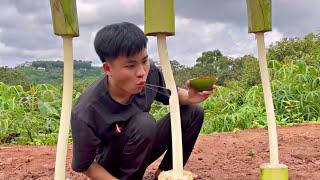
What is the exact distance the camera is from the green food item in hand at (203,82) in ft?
5.79

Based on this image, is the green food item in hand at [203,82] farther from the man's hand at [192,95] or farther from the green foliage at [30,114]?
the green foliage at [30,114]

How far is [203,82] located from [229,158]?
1.05 meters

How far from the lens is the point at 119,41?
5.98 feet

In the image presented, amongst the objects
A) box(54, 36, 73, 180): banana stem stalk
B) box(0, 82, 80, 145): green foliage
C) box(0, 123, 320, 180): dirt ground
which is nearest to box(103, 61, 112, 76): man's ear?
box(54, 36, 73, 180): banana stem stalk

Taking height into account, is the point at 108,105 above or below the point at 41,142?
above

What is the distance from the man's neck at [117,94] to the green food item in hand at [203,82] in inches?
11.6

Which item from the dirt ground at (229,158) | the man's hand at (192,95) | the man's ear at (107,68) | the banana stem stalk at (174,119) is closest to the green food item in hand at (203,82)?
the man's hand at (192,95)

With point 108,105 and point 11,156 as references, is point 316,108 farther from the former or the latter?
point 108,105

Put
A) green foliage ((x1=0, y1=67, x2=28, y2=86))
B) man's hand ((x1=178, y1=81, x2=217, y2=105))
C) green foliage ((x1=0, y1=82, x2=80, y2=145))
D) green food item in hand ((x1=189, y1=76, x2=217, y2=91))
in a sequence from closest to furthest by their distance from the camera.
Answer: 1. green food item in hand ((x1=189, y1=76, x2=217, y2=91))
2. man's hand ((x1=178, y1=81, x2=217, y2=105))
3. green foliage ((x1=0, y1=82, x2=80, y2=145))
4. green foliage ((x1=0, y1=67, x2=28, y2=86))

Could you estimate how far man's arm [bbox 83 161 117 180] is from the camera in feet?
6.73

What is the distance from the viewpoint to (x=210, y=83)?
1.78m

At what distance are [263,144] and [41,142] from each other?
5.74 feet

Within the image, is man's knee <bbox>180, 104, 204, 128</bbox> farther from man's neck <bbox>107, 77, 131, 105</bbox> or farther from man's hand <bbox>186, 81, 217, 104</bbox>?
man's neck <bbox>107, 77, 131, 105</bbox>

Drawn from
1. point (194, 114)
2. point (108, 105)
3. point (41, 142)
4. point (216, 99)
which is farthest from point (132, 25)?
point (216, 99)
